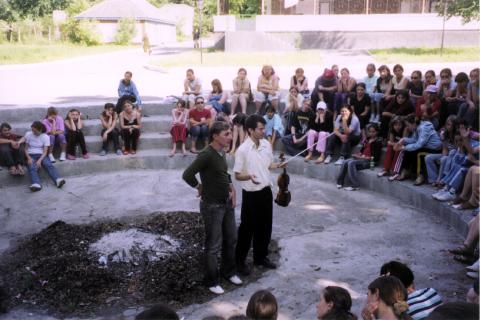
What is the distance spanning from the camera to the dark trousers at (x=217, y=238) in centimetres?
523

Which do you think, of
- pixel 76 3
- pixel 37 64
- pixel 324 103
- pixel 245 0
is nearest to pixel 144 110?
pixel 324 103

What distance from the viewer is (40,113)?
38.9ft

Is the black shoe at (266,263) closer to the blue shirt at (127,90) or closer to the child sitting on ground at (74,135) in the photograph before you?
the child sitting on ground at (74,135)

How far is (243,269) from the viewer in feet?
18.9

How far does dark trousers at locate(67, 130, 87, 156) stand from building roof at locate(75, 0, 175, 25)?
131 ft

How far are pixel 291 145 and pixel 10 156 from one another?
5.74 m

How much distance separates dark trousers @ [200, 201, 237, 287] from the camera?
523 cm

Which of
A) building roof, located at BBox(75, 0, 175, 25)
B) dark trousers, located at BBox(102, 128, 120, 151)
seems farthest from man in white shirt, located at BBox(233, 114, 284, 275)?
building roof, located at BBox(75, 0, 175, 25)

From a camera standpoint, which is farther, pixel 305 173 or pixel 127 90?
pixel 127 90

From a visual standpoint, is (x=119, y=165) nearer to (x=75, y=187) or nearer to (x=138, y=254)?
(x=75, y=187)

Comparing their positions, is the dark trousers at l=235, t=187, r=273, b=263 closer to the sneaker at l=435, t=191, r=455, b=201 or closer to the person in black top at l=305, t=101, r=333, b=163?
the sneaker at l=435, t=191, r=455, b=201

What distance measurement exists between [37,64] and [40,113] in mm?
15770

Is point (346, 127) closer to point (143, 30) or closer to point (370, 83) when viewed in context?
point (370, 83)

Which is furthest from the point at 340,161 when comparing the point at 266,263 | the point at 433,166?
the point at 266,263
